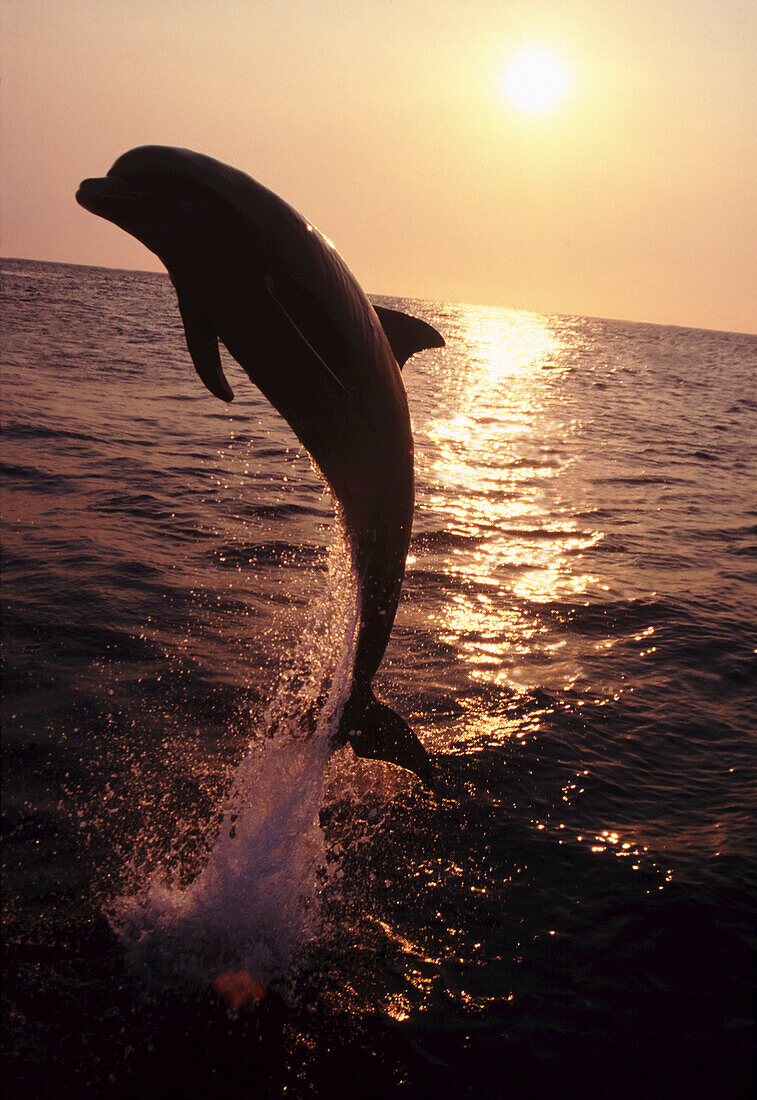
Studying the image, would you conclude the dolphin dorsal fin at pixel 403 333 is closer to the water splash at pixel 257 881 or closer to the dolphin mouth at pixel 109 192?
the water splash at pixel 257 881

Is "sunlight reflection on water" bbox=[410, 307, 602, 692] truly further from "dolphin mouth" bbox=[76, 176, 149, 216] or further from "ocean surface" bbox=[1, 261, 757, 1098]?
"dolphin mouth" bbox=[76, 176, 149, 216]

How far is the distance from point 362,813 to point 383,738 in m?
0.90

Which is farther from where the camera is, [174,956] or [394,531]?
[394,531]

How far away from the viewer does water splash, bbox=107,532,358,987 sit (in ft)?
13.9

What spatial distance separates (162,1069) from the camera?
3.58 m

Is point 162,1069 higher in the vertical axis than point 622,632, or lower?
lower

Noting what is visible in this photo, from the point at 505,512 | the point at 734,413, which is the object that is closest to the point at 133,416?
the point at 505,512

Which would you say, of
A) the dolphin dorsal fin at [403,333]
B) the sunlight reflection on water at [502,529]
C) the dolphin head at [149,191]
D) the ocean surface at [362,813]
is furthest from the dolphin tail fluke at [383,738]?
the dolphin head at [149,191]

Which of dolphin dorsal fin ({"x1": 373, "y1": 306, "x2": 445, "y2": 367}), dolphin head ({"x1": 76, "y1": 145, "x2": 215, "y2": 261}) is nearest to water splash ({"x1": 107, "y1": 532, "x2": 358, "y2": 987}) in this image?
dolphin dorsal fin ({"x1": 373, "y1": 306, "x2": 445, "y2": 367})

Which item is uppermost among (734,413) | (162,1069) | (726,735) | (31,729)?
(734,413)

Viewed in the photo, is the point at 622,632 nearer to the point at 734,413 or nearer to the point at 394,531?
the point at 394,531

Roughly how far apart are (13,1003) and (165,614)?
4.33 m

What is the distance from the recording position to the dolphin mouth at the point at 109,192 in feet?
10.9

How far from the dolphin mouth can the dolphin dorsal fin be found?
5.07ft
